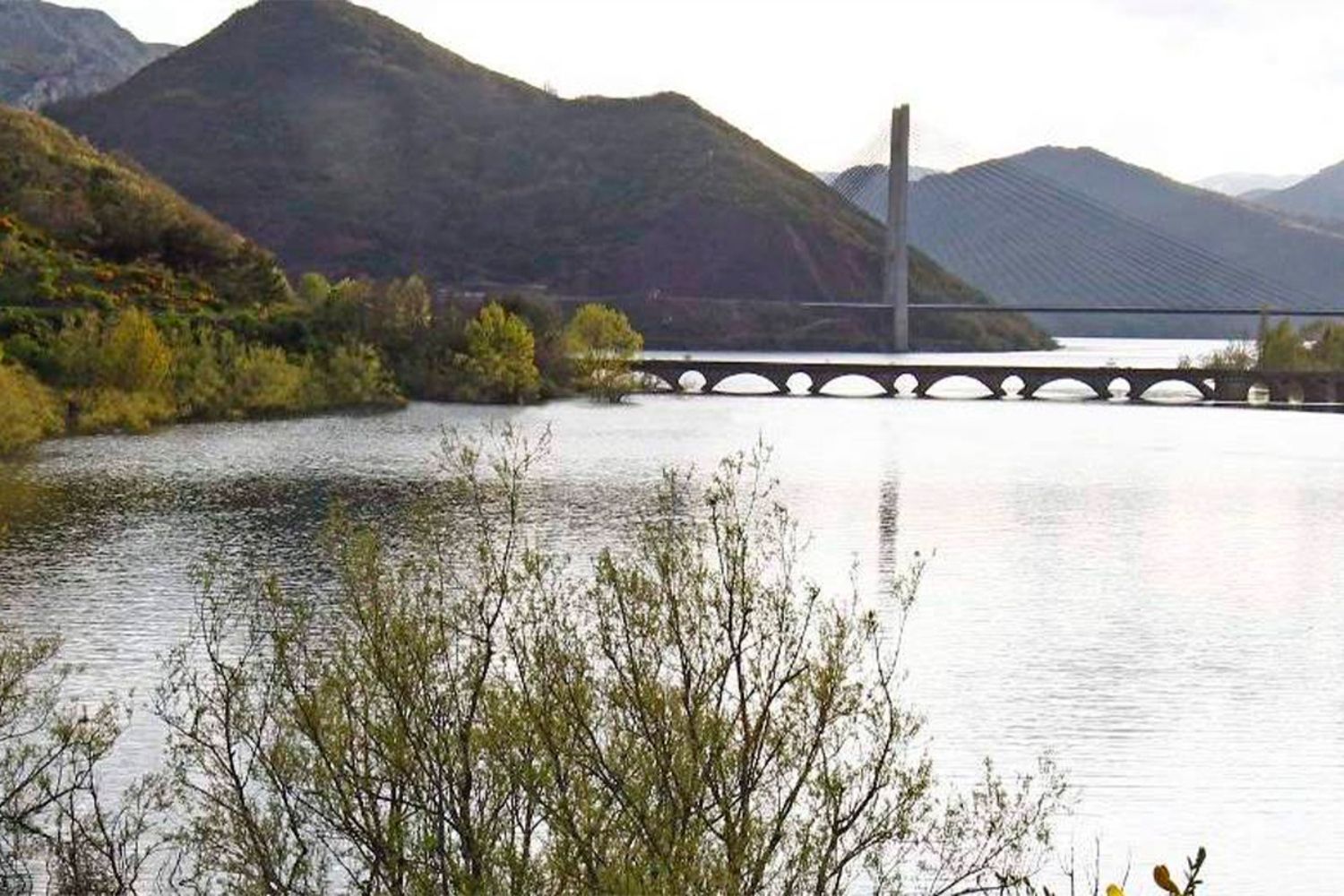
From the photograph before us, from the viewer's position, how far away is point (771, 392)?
136m

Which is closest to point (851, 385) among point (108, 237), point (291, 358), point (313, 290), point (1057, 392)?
point (1057, 392)

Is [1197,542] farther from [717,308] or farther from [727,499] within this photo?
[717,308]

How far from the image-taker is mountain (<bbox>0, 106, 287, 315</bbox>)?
103 m

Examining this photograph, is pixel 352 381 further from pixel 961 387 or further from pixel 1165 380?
pixel 961 387

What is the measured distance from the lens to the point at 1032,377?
13812 centimetres

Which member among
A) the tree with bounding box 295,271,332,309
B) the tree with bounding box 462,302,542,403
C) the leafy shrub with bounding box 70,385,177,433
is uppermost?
the tree with bounding box 295,271,332,309

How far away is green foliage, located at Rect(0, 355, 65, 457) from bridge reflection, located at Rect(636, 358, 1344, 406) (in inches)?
2232

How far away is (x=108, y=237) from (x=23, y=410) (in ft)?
157

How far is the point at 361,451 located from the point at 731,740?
55175mm

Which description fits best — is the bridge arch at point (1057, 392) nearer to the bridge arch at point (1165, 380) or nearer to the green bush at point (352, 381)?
the bridge arch at point (1165, 380)

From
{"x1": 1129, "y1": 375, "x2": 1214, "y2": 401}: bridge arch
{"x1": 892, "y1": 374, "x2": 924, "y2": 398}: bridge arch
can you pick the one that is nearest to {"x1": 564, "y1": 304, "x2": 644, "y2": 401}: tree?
{"x1": 892, "y1": 374, "x2": 924, "y2": 398}: bridge arch

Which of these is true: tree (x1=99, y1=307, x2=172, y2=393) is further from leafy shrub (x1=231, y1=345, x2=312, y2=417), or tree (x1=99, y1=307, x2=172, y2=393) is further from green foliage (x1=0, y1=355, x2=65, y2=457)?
leafy shrub (x1=231, y1=345, x2=312, y2=417)

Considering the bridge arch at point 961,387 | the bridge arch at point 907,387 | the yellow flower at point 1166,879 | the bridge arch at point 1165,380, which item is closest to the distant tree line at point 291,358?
the bridge arch at point 907,387

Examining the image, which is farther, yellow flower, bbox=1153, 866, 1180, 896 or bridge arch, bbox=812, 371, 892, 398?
bridge arch, bbox=812, 371, 892, 398
